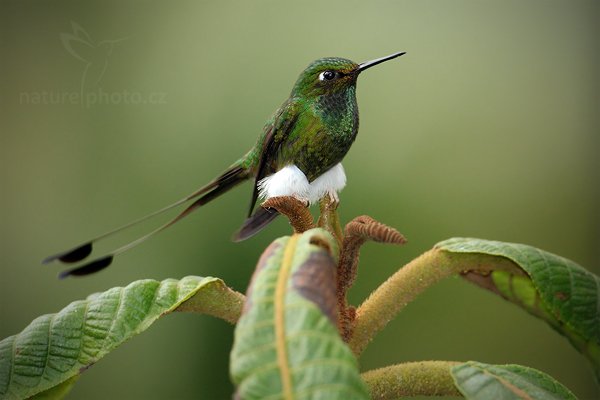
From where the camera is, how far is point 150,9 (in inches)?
71.4

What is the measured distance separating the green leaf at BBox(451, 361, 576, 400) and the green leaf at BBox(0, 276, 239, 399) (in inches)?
9.7

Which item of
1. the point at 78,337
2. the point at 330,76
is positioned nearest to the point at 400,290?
the point at 78,337

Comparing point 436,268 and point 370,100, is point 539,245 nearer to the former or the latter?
point 370,100

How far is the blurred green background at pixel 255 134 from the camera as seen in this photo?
67.0 inches

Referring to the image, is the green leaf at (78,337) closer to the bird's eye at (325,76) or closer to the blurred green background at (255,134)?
the bird's eye at (325,76)

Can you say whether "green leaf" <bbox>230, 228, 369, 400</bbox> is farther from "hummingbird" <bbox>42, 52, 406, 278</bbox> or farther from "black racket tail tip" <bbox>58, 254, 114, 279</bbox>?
"hummingbird" <bbox>42, 52, 406, 278</bbox>

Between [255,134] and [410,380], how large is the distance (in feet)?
3.82

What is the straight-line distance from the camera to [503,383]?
563mm

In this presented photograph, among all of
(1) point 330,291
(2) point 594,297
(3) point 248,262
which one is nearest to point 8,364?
(1) point 330,291

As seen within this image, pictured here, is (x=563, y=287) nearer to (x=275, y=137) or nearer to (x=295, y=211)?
(x=295, y=211)

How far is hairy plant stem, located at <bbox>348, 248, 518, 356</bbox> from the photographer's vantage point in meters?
0.59

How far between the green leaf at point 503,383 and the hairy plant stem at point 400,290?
79 millimetres

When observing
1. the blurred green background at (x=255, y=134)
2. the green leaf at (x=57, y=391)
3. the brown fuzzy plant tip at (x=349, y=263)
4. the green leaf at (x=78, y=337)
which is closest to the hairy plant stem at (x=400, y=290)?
the brown fuzzy plant tip at (x=349, y=263)

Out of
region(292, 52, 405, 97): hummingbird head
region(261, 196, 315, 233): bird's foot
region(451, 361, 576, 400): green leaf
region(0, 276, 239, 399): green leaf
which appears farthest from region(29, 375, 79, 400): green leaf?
region(292, 52, 405, 97): hummingbird head
